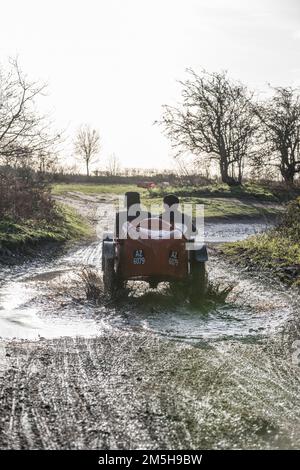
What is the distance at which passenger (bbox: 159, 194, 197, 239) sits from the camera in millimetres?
9305

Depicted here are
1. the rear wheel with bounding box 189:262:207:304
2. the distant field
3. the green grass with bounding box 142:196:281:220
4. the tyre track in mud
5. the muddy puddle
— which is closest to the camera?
the tyre track in mud

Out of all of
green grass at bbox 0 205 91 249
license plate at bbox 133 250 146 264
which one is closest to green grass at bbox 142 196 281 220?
green grass at bbox 0 205 91 249

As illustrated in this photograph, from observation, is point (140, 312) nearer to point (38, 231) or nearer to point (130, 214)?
point (130, 214)

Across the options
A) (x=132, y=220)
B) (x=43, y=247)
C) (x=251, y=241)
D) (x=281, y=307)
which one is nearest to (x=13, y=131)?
(x=43, y=247)

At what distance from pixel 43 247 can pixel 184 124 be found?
2508cm

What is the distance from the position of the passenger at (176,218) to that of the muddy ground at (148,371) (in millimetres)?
1098

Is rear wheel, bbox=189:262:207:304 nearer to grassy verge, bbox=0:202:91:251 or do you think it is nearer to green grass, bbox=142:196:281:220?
grassy verge, bbox=0:202:91:251

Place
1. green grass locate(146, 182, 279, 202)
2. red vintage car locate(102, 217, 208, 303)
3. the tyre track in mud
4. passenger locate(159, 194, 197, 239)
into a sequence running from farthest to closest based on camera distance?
green grass locate(146, 182, 279, 202) → passenger locate(159, 194, 197, 239) → red vintage car locate(102, 217, 208, 303) → the tyre track in mud

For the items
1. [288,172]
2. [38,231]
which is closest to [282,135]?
[288,172]

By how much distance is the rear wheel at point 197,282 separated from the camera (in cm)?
885

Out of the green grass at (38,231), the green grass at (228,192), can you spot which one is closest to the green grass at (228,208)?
the green grass at (228,192)

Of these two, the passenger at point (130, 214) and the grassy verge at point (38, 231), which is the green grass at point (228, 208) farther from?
the passenger at point (130, 214)

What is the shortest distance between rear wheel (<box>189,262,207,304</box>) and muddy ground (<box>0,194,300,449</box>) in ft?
0.92
